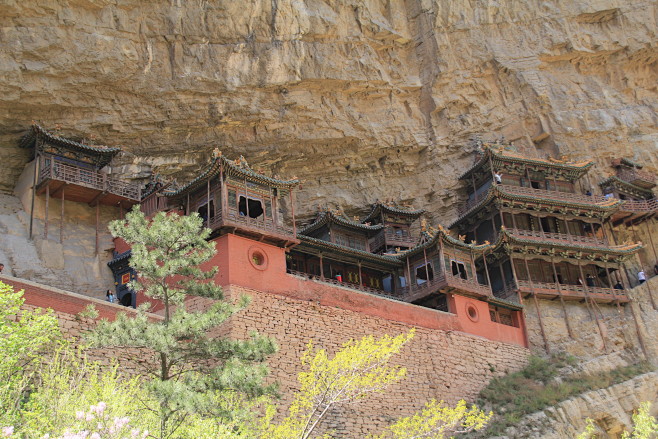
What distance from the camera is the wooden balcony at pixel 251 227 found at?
23047 millimetres

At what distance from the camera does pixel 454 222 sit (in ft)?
119

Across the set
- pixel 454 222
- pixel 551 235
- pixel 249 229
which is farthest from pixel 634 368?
pixel 249 229

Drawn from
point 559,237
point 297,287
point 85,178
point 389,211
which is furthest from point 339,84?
point 297,287

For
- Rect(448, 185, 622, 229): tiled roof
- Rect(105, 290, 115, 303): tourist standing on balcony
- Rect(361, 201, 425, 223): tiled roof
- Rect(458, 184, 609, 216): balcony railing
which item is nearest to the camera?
Rect(105, 290, 115, 303): tourist standing on balcony

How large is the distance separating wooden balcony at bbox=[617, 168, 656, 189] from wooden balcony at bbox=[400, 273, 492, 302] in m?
13.0

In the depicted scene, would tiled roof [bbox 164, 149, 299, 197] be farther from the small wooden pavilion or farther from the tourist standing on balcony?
the tourist standing on balcony

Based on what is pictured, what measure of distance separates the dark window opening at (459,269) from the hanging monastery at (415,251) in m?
0.06

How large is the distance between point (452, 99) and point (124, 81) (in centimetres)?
1625

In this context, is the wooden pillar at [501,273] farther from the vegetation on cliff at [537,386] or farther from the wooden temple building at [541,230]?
the vegetation on cliff at [537,386]

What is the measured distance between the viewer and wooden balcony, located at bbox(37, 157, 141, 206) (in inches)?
1081

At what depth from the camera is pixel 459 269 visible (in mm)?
30359

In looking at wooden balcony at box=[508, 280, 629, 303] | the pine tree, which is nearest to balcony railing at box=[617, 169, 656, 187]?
wooden balcony at box=[508, 280, 629, 303]

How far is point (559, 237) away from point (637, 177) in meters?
6.46

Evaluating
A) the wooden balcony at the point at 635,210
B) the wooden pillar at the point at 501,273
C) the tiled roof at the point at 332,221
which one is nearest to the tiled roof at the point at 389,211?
the tiled roof at the point at 332,221
